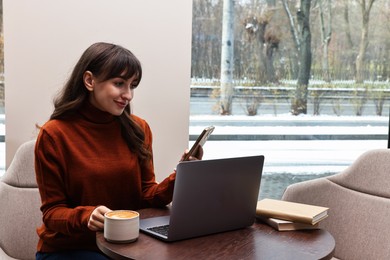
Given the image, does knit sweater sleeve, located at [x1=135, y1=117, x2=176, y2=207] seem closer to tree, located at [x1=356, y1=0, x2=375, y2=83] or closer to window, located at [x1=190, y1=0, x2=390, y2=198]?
window, located at [x1=190, y1=0, x2=390, y2=198]

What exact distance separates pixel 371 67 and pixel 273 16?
0.78 metres

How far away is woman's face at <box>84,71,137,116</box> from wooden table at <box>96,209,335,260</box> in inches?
19.6

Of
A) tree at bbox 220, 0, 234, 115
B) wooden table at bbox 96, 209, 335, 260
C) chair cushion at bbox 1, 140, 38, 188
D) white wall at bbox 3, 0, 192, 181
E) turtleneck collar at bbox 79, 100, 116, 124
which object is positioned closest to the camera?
wooden table at bbox 96, 209, 335, 260

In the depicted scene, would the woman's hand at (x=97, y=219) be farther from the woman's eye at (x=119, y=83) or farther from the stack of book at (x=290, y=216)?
the stack of book at (x=290, y=216)

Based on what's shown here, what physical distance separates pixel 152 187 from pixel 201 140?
39cm

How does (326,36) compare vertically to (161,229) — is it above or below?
above

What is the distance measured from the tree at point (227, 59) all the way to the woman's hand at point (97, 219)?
1778 mm

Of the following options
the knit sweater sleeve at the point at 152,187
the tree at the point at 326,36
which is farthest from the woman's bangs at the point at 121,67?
the tree at the point at 326,36

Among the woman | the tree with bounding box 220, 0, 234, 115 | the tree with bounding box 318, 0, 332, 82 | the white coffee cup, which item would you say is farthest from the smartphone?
the tree with bounding box 318, 0, 332, 82

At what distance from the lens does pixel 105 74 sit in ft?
6.71

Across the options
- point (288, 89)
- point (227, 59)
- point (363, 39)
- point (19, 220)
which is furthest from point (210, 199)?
point (363, 39)

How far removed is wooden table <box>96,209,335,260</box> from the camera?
169 centimetres

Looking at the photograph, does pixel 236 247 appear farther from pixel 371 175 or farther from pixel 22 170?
pixel 22 170

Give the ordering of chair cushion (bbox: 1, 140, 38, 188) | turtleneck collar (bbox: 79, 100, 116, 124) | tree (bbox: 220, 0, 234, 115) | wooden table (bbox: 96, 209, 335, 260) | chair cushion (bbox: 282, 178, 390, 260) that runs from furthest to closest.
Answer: tree (bbox: 220, 0, 234, 115) → chair cushion (bbox: 1, 140, 38, 188) → chair cushion (bbox: 282, 178, 390, 260) → turtleneck collar (bbox: 79, 100, 116, 124) → wooden table (bbox: 96, 209, 335, 260)
